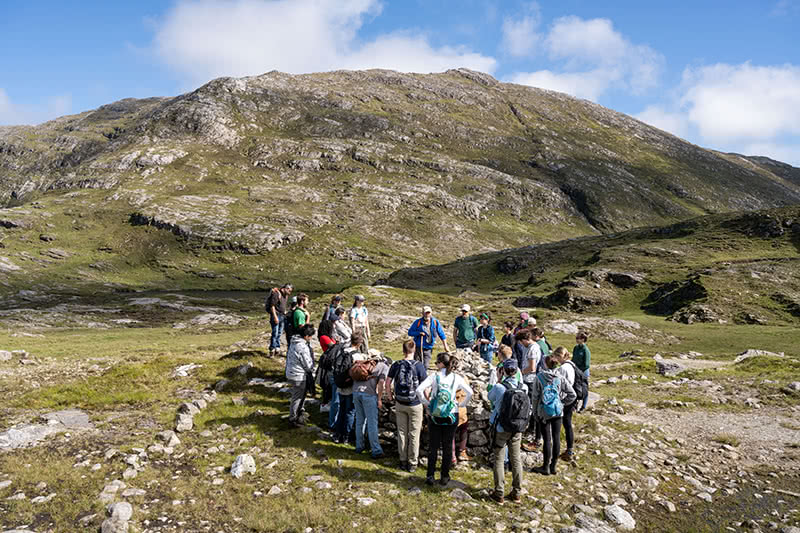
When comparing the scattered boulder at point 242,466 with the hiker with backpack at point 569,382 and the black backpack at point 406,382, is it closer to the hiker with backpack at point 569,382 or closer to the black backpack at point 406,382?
the black backpack at point 406,382

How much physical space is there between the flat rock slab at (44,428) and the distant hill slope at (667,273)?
242ft

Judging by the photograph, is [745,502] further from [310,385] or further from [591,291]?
[591,291]

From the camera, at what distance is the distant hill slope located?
235 feet

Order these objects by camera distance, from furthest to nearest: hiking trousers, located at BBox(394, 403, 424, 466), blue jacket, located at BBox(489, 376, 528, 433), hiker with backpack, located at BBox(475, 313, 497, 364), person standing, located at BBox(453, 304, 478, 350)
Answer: hiker with backpack, located at BBox(475, 313, 497, 364) → person standing, located at BBox(453, 304, 478, 350) → hiking trousers, located at BBox(394, 403, 424, 466) → blue jacket, located at BBox(489, 376, 528, 433)

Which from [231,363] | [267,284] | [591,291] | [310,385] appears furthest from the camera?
[267,284]

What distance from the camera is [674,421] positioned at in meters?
20.2

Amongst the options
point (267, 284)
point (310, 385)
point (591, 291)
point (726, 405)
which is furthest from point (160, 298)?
point (726, 405)

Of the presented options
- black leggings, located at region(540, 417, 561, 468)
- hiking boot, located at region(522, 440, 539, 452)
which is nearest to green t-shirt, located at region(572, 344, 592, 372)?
hiking boot, located at region(522, 440, 539, 452)

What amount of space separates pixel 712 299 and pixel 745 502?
69501 mm

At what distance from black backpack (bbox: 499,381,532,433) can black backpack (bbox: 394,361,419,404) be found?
2.66 meters

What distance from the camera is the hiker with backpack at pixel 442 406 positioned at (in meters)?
12.5

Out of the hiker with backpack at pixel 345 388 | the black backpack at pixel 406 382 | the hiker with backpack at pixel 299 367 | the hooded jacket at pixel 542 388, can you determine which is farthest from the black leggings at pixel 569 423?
the hiker with backpack at pixel 299 367

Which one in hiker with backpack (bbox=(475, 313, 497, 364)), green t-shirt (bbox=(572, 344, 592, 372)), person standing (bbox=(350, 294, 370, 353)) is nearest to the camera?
green t-shirt (bbox=(572, 344, 592, 372))

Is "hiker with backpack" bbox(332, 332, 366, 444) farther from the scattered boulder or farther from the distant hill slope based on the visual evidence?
the distant hill slope
